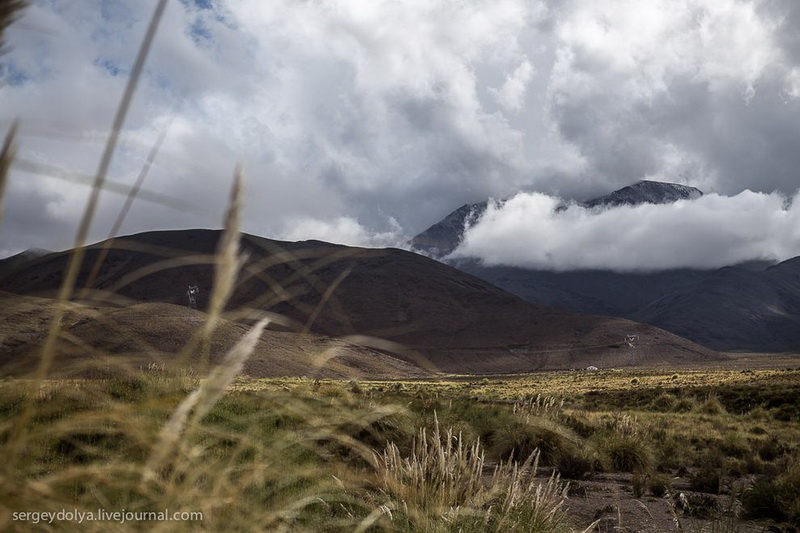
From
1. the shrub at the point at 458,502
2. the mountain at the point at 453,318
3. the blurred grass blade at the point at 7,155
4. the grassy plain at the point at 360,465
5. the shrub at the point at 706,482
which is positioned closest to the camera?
the blurred grass blade at the point at 7,155

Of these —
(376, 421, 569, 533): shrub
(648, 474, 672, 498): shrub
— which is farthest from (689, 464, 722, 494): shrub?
(376, 421, 569, 533): shrub

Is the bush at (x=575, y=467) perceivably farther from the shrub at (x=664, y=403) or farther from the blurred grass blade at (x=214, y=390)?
the shrub at (x=664, y=403)

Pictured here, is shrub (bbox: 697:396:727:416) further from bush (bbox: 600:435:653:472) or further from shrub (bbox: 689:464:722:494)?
shrub (bbox: 689:464:722:494)

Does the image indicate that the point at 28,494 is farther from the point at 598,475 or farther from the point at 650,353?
the point at 650,353

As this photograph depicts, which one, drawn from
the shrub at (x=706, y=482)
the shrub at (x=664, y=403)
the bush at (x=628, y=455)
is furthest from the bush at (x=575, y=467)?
Answer: the shrub at (x=664, y=403)

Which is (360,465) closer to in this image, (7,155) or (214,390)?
(214,390)

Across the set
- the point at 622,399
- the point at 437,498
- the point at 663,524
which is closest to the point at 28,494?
the point at 437,498

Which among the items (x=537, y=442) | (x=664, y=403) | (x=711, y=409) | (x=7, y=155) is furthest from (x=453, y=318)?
(x=7, y=155)

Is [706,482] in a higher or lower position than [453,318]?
lower

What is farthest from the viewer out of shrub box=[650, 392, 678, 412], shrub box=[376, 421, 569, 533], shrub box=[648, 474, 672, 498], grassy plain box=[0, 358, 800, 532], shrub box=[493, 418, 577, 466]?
shrub box=[650, 392, 678, 412]

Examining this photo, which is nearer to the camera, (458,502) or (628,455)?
(458,502)

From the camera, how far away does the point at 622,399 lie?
30797 millimetres

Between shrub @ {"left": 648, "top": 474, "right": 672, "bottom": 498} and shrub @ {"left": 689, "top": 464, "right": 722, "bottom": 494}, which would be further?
shrub @ {"left": 689, "top": 464, "right": 722, "bottom": 494}

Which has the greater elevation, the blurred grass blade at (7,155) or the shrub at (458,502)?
the blurred grass blade at (7,155)
